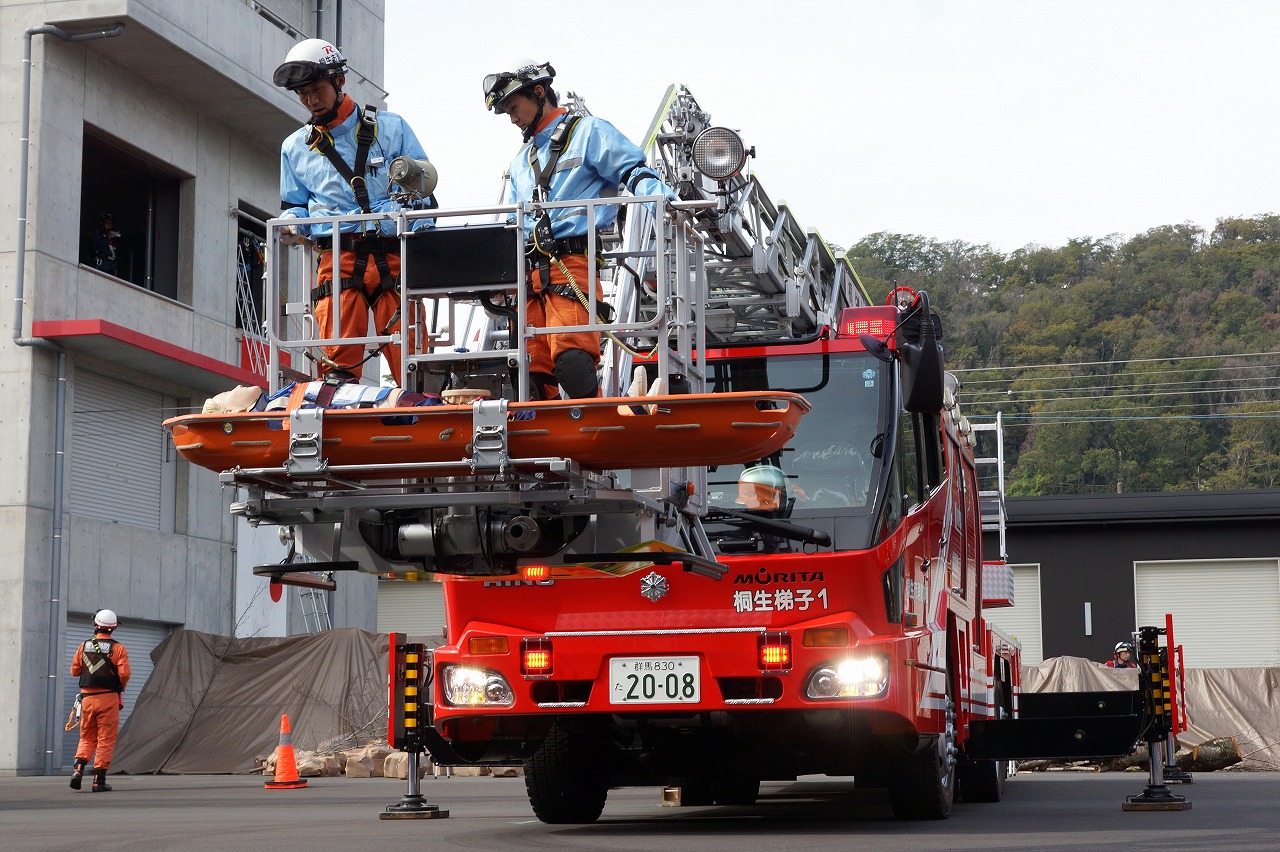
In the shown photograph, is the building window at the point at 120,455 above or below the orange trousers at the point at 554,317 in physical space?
above

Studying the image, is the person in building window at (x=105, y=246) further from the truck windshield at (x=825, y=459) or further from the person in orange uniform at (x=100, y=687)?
the truck windshield at (x=825, y=459)

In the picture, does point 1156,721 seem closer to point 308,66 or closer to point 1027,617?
point 308,66

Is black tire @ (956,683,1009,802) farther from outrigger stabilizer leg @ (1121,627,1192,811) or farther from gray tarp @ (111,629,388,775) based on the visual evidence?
gray tarp @ (111,629,388,775)

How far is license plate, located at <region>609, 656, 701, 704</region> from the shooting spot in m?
8.66

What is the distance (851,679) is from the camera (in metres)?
8.55

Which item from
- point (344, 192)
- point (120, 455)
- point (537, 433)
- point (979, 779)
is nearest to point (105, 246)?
point (120, 455)

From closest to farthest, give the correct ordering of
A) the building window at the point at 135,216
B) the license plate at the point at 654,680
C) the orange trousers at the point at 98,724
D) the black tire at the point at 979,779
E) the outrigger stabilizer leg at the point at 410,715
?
the license plate at the point at 654,680
the outrigger stabilizer leg at the point at 410,715
the black tire at the point at 979,779
the orange trousers at the point at 98,724
the building window at the point at 135,216

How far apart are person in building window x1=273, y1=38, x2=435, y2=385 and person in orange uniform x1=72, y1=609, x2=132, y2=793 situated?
1081 centimetres

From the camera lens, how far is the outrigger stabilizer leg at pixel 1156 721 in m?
10.9

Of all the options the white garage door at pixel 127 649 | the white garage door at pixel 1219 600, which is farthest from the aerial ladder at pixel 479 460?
the white garage door at pixel 1219 600

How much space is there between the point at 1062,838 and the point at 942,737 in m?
1.06

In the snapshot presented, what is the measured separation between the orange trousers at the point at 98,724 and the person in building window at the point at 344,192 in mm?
11100

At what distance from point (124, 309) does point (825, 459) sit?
56.8 feet

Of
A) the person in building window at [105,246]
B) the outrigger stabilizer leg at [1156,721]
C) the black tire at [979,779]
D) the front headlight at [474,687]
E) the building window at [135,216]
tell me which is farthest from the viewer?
the building window at [135,216]
